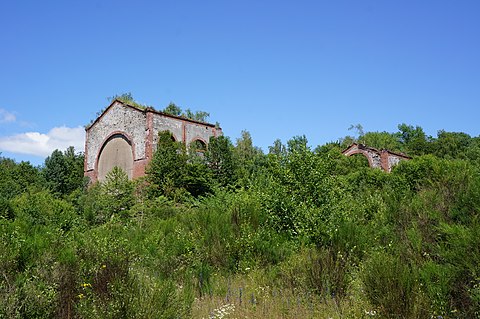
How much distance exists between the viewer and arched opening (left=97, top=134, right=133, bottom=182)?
96.9 ft

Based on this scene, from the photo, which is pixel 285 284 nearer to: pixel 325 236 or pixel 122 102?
pixel 325 236

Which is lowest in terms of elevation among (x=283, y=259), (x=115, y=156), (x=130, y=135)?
(x=283, y=259)

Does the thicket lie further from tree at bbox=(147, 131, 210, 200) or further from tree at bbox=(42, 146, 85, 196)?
tree at bbox=(42, 146, 85, 196)

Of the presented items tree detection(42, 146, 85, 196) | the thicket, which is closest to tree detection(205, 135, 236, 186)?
tree detection(42, 146, 85, 196)

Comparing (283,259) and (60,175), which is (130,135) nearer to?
(60,175)

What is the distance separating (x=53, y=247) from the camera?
5.36 meters

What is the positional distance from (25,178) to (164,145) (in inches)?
643

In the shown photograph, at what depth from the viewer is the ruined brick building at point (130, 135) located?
92.3ft

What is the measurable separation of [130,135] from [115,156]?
2492mm

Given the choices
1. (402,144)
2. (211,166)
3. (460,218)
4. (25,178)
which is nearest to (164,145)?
(211,166)

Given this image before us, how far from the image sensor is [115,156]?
30812 mm

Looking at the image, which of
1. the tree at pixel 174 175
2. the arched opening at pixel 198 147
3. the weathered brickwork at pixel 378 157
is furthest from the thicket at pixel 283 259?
the weathered brickwork at pixel 378 157

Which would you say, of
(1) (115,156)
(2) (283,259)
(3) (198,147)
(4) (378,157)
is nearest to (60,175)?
(1) (115,156)

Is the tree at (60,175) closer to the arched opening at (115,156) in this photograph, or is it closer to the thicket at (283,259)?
the arched opening at (115,156)
